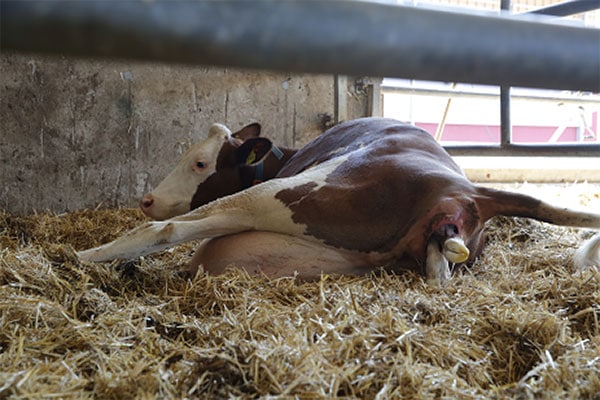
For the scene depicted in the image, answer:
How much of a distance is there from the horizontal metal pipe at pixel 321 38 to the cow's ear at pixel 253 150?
3881 millimetres

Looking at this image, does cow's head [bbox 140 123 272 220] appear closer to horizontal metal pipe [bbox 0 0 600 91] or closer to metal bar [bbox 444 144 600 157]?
metal bar [bbox 444 144 600 157]

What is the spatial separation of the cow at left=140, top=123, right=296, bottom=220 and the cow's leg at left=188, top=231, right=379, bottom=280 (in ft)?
4.52

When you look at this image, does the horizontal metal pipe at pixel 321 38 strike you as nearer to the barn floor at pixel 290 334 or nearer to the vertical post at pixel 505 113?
the barn floor at pixel 290 334

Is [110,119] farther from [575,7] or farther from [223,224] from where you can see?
[575,7]

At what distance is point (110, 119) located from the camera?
238 inches

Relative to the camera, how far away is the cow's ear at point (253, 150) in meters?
4.79

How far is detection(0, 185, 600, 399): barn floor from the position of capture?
1.79 meters

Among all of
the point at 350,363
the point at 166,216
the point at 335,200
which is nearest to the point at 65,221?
the point at 166,216

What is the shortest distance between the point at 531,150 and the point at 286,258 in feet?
8.96

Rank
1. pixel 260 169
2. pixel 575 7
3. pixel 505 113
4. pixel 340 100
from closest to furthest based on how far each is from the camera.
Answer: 1. pixel 260 169
2. pixel 575 7
3. pixel 505 113
4. pixel 340 100

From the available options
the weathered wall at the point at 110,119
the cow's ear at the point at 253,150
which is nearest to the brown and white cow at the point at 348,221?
the cow's ear at the point at 253,150

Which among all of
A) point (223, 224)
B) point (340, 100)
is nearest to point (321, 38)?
point (223, 224)

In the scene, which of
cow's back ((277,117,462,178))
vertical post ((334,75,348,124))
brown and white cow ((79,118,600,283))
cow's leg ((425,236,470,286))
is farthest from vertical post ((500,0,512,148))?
cow's leg ((425,236,470,286))

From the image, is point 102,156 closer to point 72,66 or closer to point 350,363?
point 72,66
